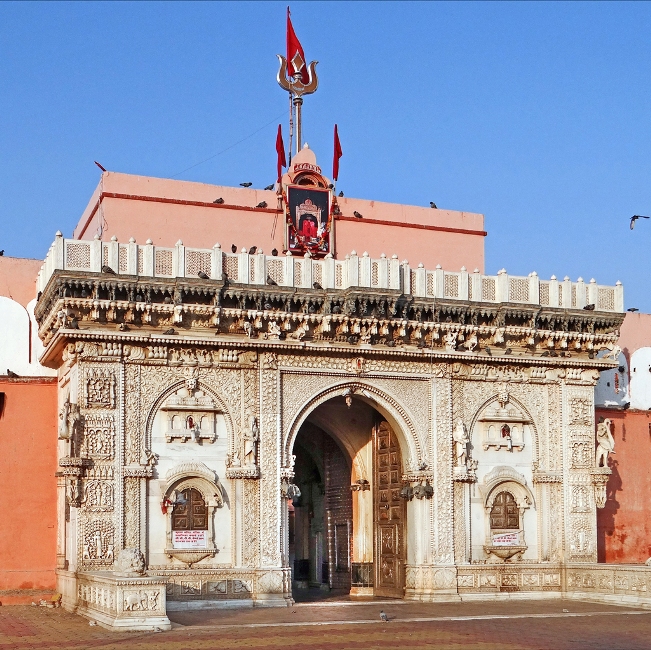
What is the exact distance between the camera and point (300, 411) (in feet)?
65.0

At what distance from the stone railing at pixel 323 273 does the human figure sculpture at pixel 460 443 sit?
231 centimetres

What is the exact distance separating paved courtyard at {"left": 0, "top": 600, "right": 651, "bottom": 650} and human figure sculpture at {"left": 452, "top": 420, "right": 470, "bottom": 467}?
2.68m

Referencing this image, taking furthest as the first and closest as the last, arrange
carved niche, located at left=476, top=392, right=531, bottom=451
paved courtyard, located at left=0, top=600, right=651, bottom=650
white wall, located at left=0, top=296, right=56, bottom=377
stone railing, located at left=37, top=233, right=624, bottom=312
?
carved niche, located at left=476, top=392, right=531, bottom=451, white wall, located at left=0, top=296, right=56, bottom=377, stone railing, located at left=37, top=233, right=624, bottom=312, paved courtyard, located at left=0, top=600, right=651, bottom=650

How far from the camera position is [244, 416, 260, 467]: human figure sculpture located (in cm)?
1916

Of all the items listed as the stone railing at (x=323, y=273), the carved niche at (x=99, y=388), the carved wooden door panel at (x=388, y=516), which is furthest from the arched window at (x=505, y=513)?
the carved niche at (x=99, y=388)

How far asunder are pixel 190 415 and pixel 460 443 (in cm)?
488

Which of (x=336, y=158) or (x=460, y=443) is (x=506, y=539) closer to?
(x=460, y=443)

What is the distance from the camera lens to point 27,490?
1988cm

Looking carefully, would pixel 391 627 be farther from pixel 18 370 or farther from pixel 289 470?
pixel 18 370

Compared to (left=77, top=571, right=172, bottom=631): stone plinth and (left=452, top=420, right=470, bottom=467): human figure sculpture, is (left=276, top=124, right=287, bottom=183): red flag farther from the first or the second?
(left=77, top=571, right=172, bottom=631): stone plinth

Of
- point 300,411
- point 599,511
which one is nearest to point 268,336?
point 300,411

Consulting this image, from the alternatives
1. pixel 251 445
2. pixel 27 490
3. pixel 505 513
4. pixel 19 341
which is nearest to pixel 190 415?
pixel 251 445

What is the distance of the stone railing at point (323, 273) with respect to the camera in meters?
18.5

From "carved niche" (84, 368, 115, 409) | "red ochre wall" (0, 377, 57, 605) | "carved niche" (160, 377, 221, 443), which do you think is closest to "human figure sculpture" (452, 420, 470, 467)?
"carved niche" (160, 377, 221, 443)
